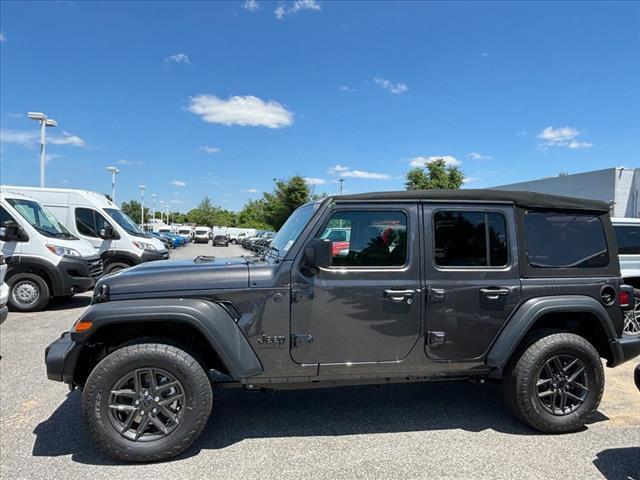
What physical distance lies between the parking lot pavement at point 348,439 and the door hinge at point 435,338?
2.51ft

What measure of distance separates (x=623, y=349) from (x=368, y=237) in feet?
7.91

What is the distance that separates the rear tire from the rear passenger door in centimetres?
798

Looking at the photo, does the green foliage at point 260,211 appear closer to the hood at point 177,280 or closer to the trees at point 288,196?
the trees at point 288,196

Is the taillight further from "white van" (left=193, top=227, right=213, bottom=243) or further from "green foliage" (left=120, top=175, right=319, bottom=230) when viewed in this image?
"white van" (left=193, top=227, right=213, bottom=243)

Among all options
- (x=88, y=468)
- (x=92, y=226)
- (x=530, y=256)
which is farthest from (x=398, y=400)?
(x=92, y=226)

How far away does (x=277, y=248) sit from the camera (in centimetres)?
385

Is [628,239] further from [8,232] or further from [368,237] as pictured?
[8,232]

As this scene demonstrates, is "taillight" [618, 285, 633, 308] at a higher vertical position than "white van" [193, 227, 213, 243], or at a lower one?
lower

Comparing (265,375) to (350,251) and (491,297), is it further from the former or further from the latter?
(491,297)

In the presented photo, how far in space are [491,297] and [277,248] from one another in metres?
1.78

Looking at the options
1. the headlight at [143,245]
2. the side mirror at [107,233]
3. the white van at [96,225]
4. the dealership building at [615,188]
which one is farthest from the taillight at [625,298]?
the dealership building at [615,188]

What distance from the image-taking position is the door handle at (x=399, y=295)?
11.3 ft

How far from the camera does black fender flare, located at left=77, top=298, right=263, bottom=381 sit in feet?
10.3

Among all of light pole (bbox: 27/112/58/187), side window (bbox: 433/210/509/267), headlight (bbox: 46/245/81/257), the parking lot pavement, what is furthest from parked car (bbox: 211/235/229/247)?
side window (bbox: 433/210/509/267)
